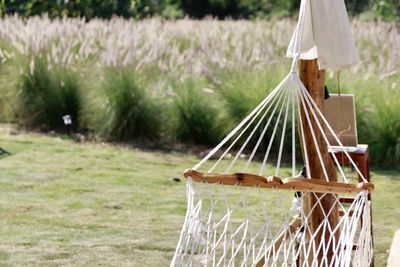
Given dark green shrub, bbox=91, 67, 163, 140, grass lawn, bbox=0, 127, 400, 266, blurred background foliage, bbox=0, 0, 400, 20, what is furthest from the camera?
blurred background foliage, bbox=0, 0, 400, 20

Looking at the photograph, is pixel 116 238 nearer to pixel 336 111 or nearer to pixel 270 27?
pixel 336 111

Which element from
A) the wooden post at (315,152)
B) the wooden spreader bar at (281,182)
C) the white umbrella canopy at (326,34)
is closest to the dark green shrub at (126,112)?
the wooden post at (315,152)

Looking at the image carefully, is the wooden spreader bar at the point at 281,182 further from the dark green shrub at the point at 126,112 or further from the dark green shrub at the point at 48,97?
the dark green shrub at the point at 48,97

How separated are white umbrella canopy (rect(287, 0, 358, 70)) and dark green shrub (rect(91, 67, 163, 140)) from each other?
500 cm

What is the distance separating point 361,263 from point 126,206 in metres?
3.12

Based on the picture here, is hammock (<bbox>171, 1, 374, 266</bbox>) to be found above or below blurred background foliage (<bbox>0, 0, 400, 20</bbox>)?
below

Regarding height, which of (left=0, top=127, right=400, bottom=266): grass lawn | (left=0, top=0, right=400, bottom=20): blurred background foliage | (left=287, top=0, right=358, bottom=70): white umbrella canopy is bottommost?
(left=0, top=127, right=400, bottom=266): grass lawn

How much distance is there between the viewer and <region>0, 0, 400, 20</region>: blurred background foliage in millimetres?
16953

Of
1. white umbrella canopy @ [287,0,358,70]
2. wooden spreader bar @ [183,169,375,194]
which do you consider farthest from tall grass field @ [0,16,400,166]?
wooden spreader bar @ [183,169,375,194]

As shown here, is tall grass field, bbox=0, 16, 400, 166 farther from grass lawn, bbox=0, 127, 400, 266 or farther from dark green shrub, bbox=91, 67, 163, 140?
grass lawn, bbox=0, 127, 400, 266

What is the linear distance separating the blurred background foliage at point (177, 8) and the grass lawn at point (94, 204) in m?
6.24

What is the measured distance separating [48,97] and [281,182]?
6.03 m

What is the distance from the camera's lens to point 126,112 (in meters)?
9.48

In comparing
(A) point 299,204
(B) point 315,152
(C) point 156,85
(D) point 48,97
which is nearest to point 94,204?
(A) point 299,204
